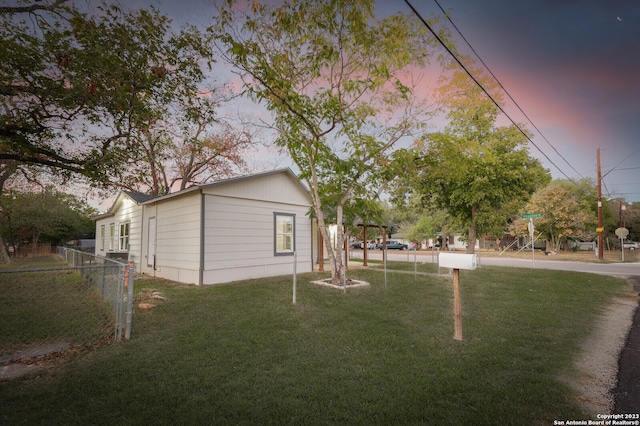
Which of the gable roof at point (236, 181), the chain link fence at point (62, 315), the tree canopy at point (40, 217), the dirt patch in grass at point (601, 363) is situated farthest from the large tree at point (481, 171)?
the tree canopy at point (40, 217)

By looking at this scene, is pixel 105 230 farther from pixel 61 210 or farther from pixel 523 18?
pixel 523 18

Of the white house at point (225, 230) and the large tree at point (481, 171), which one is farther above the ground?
the large tree at point (481, 171)

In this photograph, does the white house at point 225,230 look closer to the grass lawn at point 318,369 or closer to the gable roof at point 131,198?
the gable roof at point 131,198

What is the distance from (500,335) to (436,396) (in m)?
2.74

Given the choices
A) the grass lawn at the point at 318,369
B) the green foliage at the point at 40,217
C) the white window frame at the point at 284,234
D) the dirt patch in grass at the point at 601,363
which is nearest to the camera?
the grass lawn at the point at 318,369

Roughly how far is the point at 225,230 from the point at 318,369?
770 centimetres

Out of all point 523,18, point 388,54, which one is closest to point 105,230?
point 388,54

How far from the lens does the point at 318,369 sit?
3.74 meters

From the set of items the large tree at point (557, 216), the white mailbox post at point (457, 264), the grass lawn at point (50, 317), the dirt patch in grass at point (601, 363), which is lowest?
the dirt patch in grass at point (601, 363)

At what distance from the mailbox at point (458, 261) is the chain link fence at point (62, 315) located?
4.93m

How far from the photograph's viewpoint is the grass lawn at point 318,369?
9.20 feet

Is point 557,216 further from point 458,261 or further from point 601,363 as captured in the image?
point 458,261

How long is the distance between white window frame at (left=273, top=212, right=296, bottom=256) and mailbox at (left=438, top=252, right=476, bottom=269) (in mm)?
8410

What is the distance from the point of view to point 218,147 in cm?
2453
